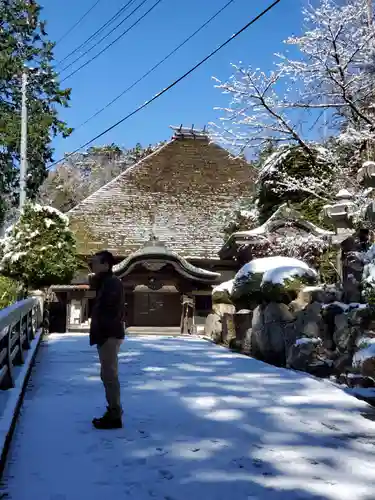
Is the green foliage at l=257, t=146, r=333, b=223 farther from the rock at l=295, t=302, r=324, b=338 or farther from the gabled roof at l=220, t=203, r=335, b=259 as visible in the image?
the rock at l=295, t=302, r=324, b=338

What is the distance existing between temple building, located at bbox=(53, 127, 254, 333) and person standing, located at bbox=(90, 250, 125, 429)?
14533 mm

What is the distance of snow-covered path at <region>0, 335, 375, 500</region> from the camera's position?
350 centimetres

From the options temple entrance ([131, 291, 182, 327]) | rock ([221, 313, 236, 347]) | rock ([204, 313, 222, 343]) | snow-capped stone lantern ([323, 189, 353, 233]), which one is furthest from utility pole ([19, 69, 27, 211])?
snow-capped stone lantern ([323, 189, 353, 233])

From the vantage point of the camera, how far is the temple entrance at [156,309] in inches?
906

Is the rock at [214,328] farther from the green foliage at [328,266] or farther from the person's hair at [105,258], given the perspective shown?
the person's hair at [105,258]

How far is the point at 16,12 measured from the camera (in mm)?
21672

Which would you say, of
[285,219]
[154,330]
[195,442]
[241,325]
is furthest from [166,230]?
[195,442]

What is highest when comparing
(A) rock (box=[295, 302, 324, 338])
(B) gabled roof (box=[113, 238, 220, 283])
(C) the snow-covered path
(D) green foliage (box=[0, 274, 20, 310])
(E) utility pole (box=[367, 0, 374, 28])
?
(E) utility pole (box=[367, 0, 374, 28])

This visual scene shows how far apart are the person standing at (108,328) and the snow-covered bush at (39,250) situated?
12180 mm

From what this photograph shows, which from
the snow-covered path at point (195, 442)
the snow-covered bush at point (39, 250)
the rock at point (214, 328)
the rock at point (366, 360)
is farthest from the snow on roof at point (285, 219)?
the rock at point (366, 360)

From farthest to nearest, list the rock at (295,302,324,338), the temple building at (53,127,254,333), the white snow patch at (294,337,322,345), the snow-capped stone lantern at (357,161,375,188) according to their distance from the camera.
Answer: the temple building at (53,127,254,333)
the rock at (295,302,324,338)
the white snow patch at (294,337,322,345)
the snow-capped stone lantern at (357,161,375,188)

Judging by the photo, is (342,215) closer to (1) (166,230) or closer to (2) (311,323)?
(2) (311,323)

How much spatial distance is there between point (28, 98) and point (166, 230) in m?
8.08

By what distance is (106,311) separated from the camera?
15.4 ft
